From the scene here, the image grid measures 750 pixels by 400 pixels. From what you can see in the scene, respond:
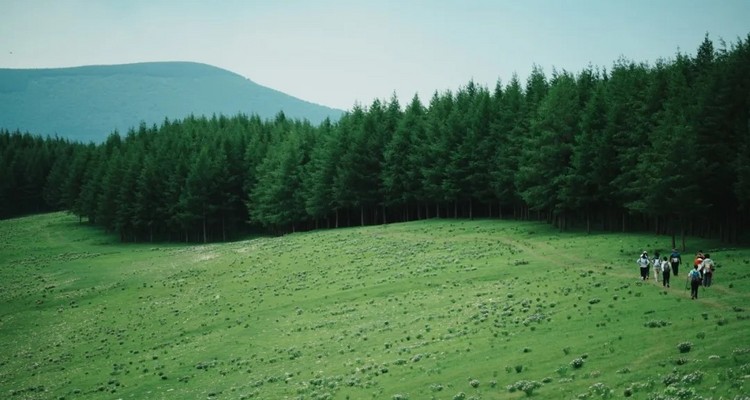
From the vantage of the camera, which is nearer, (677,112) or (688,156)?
(688,156)

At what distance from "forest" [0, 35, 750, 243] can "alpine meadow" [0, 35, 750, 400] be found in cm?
36

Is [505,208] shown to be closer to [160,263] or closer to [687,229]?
[687,229]

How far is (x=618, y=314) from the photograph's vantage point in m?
35.8

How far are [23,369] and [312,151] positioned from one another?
7173cm

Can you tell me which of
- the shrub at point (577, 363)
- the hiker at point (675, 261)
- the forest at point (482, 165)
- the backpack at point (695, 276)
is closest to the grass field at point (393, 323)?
the shrub at point (577, 363)

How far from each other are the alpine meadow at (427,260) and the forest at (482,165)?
363 millimetres

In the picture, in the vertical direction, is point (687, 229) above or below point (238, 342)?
above

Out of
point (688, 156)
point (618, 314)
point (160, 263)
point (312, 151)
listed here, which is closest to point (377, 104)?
point (312, 151)

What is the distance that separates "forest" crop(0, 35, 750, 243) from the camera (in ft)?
193

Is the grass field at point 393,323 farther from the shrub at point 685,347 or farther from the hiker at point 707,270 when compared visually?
the hiker at point 707,270

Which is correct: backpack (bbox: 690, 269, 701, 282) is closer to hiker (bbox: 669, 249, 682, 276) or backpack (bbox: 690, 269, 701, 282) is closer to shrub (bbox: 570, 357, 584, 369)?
hiker (bbox: 669, 249, 682, 276)

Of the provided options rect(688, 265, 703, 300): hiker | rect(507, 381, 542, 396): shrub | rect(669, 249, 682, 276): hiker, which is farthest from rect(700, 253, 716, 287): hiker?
rect(507, 381, 542, 396): shrub

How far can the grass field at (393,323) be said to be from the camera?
28.7m

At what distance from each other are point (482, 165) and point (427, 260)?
29532mm
